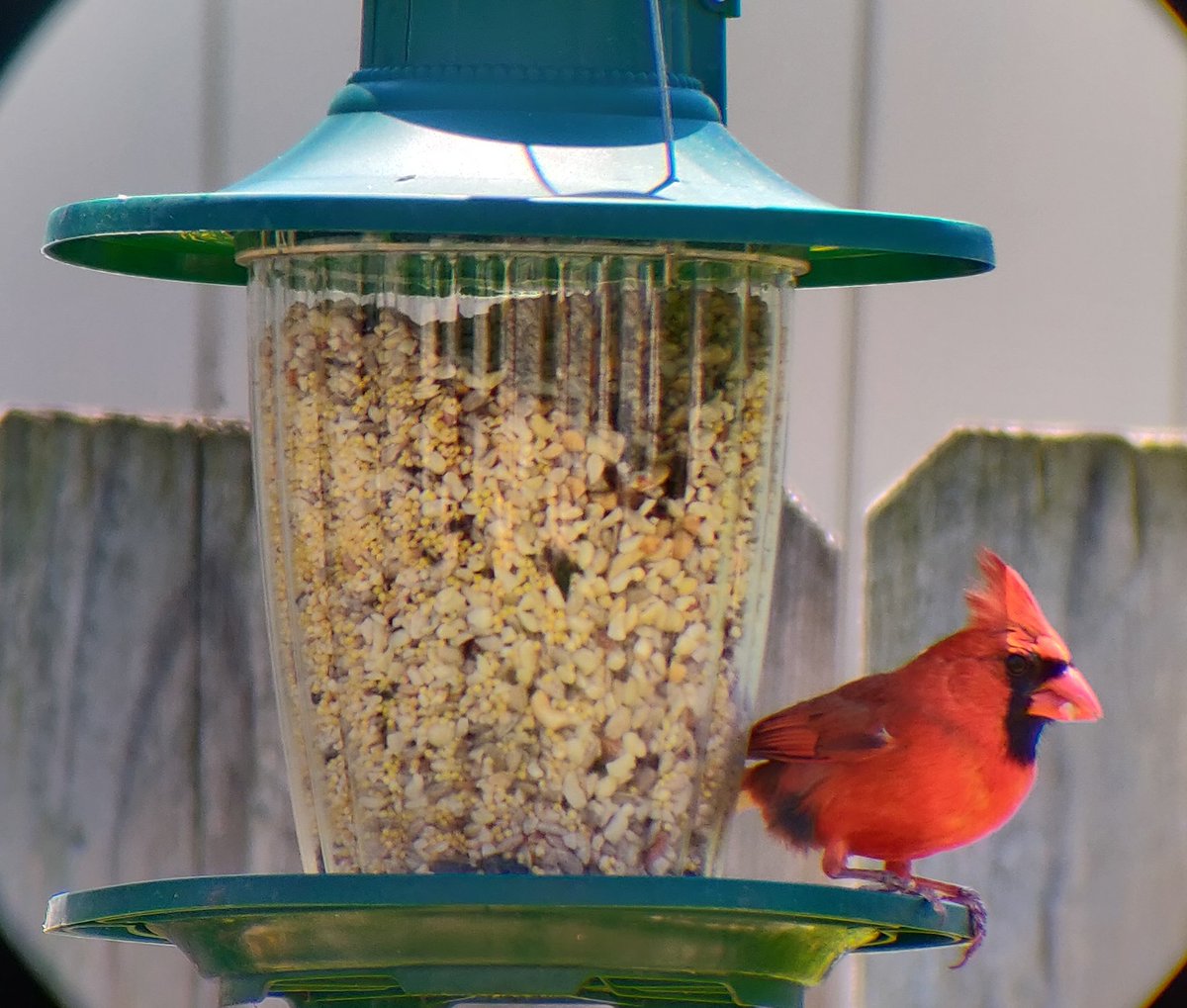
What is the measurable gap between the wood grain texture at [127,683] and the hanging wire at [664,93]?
109cm

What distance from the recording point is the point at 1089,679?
3.44 m

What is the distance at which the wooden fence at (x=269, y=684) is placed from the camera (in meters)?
3.28

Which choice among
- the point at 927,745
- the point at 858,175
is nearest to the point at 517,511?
the point at 927,745

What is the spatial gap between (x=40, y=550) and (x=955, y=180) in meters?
1.56

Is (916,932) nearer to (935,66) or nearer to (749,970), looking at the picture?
(749,970)

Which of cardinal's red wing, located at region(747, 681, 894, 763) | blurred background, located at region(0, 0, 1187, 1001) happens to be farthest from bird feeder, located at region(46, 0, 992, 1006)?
blurred background, located at region(0, 0, 1187, 1001)

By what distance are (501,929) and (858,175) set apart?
169 centimetres

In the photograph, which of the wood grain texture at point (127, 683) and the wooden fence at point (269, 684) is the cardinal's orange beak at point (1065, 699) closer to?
the wooden fence at point (269, 684)

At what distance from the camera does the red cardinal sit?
2.86m

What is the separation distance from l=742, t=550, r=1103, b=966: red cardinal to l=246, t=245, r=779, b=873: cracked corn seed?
308 millimetres

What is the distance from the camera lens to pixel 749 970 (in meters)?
2.37

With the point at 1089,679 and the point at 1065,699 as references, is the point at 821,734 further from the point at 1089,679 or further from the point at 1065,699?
the point at 1089,679

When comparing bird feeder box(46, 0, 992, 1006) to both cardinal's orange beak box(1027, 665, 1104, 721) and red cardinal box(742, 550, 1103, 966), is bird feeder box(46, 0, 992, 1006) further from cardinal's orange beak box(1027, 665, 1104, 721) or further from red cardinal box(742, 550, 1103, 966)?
cardinal's orange beak box(1027, 665, 1104, 721)

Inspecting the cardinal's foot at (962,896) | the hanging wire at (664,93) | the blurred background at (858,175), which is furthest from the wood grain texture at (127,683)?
the hanging wire at (664,93)
